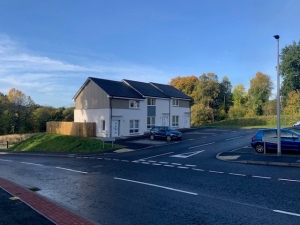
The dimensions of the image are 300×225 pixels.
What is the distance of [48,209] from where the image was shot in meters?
7.34

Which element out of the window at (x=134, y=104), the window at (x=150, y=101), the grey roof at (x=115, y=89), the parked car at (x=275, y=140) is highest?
the grey roof at (x=115, y=89)

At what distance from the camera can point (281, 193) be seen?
915 cm

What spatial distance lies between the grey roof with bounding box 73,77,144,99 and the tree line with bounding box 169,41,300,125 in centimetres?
2866

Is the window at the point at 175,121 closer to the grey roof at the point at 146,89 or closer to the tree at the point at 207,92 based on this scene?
the grey roof at the point at 146,89

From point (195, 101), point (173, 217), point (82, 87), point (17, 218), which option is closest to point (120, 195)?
point (173, 217)

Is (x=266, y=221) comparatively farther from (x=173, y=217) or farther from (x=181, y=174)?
(x=181, y=174)

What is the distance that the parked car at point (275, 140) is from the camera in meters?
18.7

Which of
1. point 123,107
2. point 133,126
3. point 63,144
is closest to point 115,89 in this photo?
point 123,107

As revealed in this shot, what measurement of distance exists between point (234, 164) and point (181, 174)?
4.40 m

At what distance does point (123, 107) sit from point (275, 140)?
2217 centimetres

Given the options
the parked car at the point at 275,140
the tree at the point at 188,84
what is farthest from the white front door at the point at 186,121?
the parked car at the point at 275,140

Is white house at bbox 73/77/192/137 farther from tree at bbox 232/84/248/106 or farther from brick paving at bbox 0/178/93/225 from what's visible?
tree at bbox 232/84/248/106

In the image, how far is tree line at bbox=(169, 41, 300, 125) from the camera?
221 ft

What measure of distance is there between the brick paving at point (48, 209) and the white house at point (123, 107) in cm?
2664
